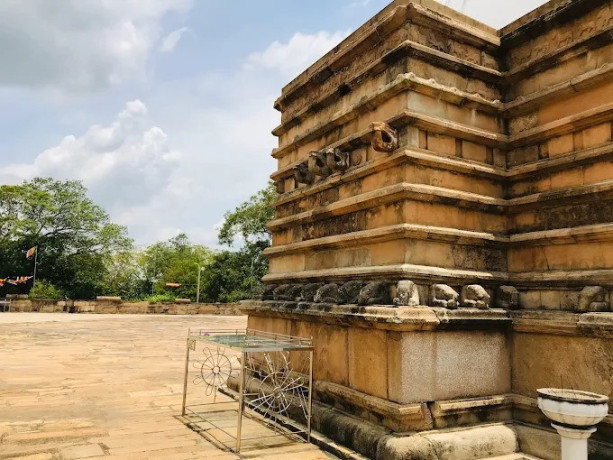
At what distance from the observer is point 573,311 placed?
4715mm

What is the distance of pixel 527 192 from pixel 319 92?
320 centimetres

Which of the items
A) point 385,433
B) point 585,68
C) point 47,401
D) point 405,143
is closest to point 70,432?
point 47,401

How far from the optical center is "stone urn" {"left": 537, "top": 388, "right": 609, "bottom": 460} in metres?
3.59

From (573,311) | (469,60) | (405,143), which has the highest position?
(469,60)

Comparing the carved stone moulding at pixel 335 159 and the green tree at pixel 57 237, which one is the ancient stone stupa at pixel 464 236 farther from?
the green tree at pixel 57 237

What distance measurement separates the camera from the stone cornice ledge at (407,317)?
14.9 feet

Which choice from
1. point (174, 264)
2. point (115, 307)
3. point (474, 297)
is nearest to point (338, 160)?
point (474, 297)

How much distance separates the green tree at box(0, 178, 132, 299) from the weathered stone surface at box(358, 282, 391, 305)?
44774 mm

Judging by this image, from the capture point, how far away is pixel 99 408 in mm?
6840

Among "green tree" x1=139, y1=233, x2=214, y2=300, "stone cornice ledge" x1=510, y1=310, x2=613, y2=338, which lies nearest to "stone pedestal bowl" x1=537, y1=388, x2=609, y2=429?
"stone cornice ledge" x1=510, y1=310, x2=613, y2=338

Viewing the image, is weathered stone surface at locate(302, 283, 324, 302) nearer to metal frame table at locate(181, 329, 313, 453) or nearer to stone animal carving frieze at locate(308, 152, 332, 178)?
metal frame table at locate(181, 329, 313, 453)

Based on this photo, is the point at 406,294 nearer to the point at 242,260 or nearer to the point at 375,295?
the point at 375,295

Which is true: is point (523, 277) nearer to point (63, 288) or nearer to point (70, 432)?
point (70, 432)

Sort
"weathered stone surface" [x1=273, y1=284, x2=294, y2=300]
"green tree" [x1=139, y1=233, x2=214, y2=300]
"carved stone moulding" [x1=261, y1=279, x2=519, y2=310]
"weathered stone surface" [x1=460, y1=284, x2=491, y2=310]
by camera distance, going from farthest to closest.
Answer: "green tree" [x1=139, y1=233, x2=214, y2=300]
"weathered stone surface" [x1=273, y1=284, x2=294, y2=300]
"weathered stone surface" [x1=460, y1=284, x2=491, y2=310]
"carved stone moulding" [x1=261, y1=279, x2=519, y2=310]
